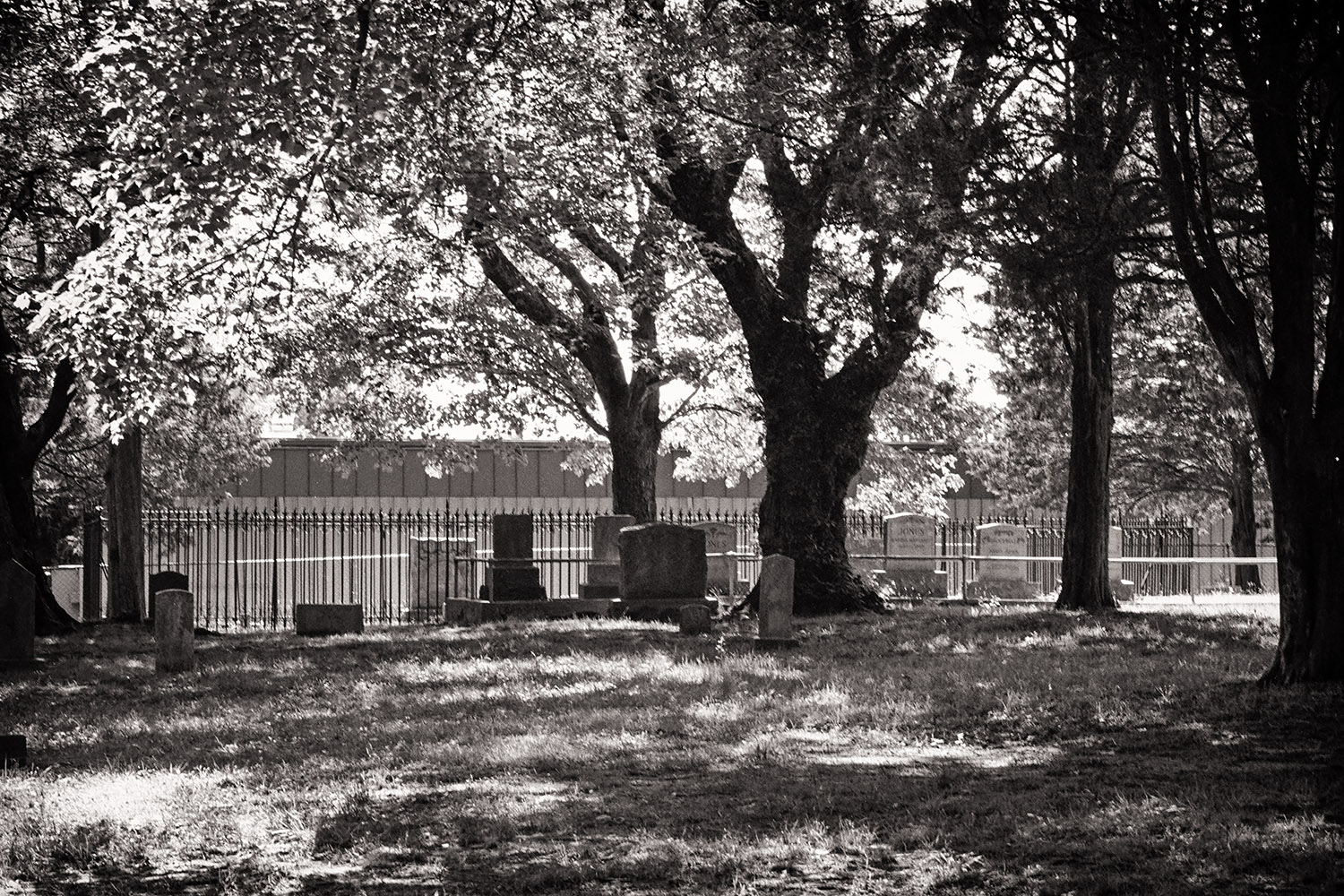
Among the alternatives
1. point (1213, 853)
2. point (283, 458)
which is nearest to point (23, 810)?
point (1213, 853)

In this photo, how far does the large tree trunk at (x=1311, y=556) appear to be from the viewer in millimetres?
9680

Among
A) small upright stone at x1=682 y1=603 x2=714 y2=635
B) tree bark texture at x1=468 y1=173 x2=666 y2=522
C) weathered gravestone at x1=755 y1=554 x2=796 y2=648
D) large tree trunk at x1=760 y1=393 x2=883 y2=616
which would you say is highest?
tree bark texture at x1=468 y1=173 x2=666 y2=522

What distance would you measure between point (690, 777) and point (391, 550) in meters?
22.1

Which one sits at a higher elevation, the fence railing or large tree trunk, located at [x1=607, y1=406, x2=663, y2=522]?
large tree trunk, located at [x1=607, y1=406, x2=663, y2=522]

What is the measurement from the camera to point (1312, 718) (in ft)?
27.8

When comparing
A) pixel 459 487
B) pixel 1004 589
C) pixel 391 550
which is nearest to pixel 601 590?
pixel 391 550

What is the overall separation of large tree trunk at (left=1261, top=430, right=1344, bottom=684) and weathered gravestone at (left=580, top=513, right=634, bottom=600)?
46.8 ft

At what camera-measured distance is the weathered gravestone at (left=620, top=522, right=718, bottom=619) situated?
62.1 feet

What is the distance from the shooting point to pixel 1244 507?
33719 mm

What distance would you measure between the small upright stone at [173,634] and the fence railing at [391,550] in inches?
302

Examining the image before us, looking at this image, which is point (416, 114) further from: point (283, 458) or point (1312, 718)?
point (283, 458)

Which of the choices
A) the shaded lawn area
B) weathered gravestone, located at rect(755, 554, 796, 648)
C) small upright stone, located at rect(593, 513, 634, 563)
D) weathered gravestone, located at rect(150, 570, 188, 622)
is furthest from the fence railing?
the shaded lawn area

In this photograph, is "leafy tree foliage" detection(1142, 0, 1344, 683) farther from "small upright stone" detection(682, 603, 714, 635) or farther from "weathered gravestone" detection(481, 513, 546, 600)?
"weathered gravestone" detection(481, 513, 546, 600)

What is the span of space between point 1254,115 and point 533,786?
679 cm
